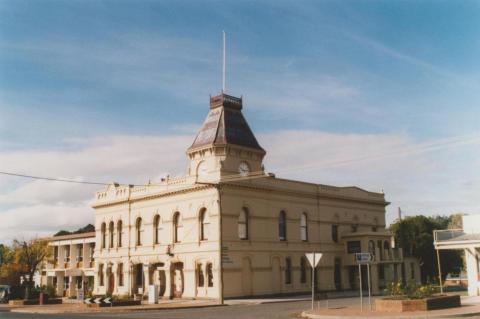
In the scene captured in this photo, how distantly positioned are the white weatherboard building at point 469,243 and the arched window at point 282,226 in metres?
15.0

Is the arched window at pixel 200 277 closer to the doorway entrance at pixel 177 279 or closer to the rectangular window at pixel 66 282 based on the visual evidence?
the doorway entrance at pixel 177 279

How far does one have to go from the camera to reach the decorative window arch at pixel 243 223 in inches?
1740

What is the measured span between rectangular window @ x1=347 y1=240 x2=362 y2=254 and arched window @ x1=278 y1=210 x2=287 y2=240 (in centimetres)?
846

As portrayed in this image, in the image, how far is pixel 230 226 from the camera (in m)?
42.8

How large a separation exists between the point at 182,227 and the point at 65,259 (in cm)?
2516

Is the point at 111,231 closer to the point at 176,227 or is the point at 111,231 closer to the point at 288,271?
the point at 176,227

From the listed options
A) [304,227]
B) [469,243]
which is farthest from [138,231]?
[469,243]

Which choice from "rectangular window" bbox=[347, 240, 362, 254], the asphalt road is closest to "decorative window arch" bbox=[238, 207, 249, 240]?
"rectangular window" bbox=[347, 240, 362, 254]

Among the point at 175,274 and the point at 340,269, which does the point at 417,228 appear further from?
the point at 175,274

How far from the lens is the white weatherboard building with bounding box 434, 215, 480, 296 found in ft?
114

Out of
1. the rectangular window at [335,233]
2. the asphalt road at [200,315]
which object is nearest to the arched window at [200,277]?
the asphalt road at [200,315]

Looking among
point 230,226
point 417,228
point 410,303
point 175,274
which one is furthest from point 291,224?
point 417,228

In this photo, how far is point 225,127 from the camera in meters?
46.6

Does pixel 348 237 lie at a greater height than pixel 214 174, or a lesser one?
lesser
